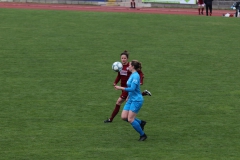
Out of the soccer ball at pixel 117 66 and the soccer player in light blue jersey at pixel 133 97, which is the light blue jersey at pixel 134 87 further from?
the soccer ball at pixel 117 66

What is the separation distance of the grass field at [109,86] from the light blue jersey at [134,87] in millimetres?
1160

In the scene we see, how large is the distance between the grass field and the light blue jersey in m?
1.16

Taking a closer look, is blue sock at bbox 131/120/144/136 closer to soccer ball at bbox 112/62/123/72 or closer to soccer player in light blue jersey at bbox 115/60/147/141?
soccer player in light blue jersey at bbox 115/60/147/141

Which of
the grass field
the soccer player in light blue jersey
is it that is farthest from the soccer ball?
the grass field

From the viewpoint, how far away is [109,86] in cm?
1872

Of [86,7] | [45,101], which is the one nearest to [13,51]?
[45,101]

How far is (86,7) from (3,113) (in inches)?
1071

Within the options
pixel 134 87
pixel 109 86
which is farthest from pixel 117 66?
pixel 109 86

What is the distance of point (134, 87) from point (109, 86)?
6.89 m

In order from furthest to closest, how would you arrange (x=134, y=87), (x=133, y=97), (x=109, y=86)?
1. (x=109, y=86)
2. (x=133, y=97)
3. (x=134, y=87)

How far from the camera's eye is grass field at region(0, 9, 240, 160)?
1234 centimetres

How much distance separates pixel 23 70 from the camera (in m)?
20.6

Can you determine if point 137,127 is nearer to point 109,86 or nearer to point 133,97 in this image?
point 133,97

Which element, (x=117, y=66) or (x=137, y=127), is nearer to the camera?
(x=137, y=127)
